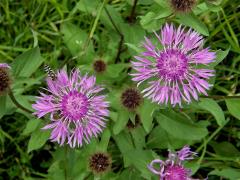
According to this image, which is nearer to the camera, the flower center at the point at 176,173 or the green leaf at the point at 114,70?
the flower center at the point at 176,173

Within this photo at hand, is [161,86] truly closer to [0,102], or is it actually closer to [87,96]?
[87,96]

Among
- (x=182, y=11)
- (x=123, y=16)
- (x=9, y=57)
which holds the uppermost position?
(x=182, y=11)

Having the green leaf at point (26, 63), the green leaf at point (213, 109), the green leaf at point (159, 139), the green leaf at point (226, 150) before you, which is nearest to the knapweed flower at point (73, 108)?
the green leaf at point (26, 63)

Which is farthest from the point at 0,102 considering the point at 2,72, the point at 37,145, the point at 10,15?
the point at 10,15

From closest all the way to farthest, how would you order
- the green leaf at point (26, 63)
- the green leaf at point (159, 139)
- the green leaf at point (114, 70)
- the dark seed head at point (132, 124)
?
the green leaf at point (26, 63) < the dark seed head at point (132, 124) < the green leaf at point (114, 70) < the green leaf at point (159, 139)

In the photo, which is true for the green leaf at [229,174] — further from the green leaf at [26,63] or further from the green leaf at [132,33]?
the green leaf at [26,63]
